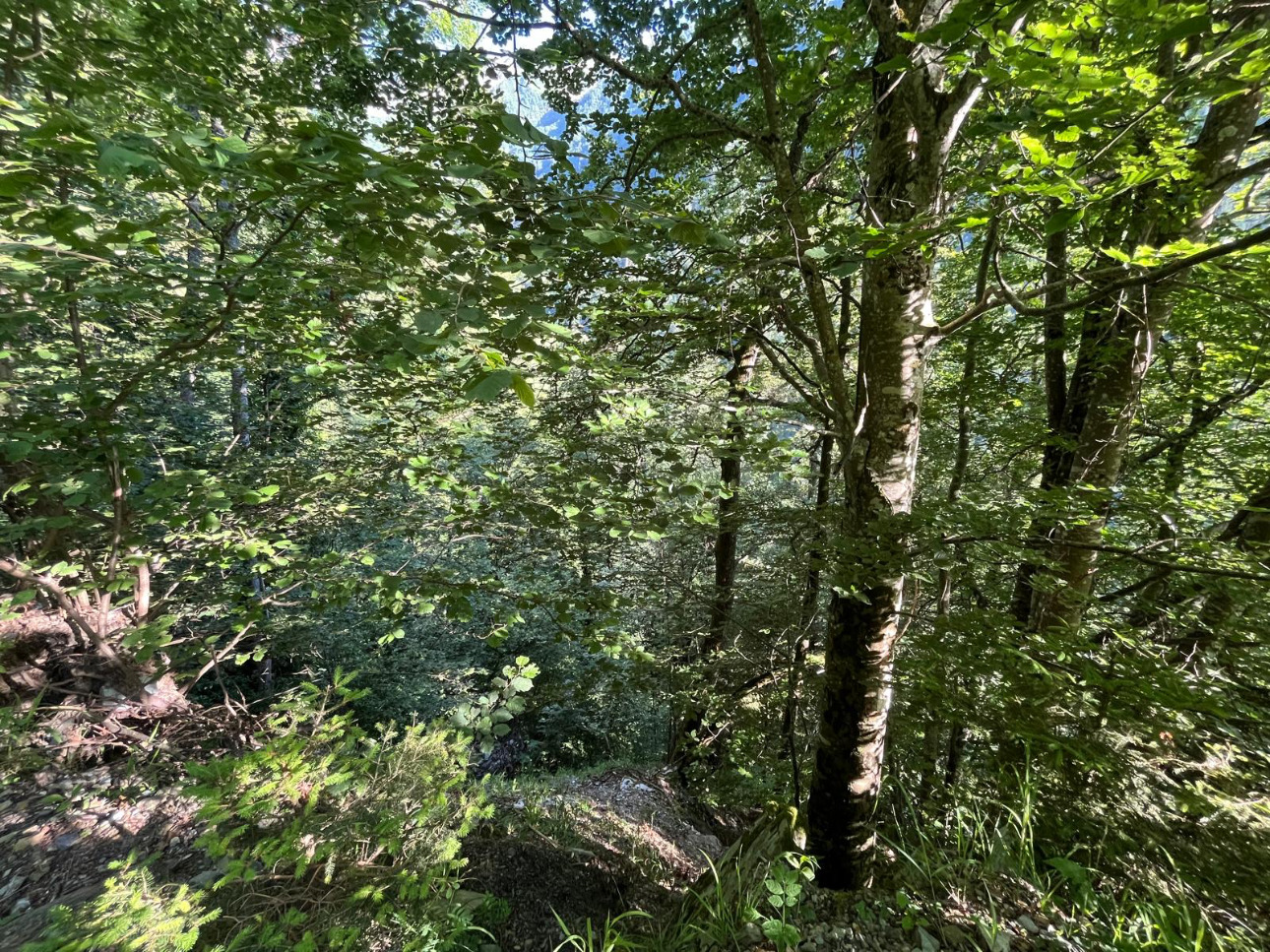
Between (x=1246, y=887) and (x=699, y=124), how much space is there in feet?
14.2

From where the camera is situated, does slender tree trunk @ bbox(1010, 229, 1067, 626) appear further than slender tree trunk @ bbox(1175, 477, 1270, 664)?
Yes

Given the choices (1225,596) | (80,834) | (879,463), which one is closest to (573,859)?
(879,463)

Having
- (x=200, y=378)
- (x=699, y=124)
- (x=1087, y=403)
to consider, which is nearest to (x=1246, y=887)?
(x=1087, y=403)

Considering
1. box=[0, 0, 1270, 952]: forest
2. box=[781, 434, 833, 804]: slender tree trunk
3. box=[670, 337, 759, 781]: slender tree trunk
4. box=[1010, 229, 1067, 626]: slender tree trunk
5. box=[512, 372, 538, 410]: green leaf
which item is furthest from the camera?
box=[670, 337, 759, 781]: slender tree trunk

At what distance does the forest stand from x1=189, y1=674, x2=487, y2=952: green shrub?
1.0 inches

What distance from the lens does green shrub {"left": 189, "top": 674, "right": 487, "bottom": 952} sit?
179cm

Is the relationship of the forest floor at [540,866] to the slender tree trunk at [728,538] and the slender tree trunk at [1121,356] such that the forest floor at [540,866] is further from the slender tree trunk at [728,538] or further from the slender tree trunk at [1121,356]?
the slender tree trunk at [728,538]

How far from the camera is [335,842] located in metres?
2.01

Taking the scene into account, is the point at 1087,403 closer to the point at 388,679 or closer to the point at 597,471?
the point at 597,471

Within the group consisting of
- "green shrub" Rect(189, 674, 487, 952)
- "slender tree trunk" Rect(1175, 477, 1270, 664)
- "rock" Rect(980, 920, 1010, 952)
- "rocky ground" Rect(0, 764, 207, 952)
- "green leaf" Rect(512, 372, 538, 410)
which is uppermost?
"green leaf" Rect(512, 372, 538, 410)

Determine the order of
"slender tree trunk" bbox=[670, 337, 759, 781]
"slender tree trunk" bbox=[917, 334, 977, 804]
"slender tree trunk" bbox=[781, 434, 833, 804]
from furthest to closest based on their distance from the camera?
"slender tree trunk" bbox=[670, 337, 759, 781]
"slender tree trunk" bbox=[781, 434, 833, 804]
"slender tree trunk" bbox=[917, 334, 977, 804]

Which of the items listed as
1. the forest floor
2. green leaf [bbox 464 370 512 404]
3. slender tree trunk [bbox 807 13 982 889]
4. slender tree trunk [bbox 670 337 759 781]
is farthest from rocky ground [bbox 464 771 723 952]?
green leaf [bbox 464 370 512 404]

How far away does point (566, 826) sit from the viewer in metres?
3.50

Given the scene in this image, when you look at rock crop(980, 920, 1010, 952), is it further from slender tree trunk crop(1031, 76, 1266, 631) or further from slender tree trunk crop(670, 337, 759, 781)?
slender tree trunk crop(670, 337, 759, 781)
